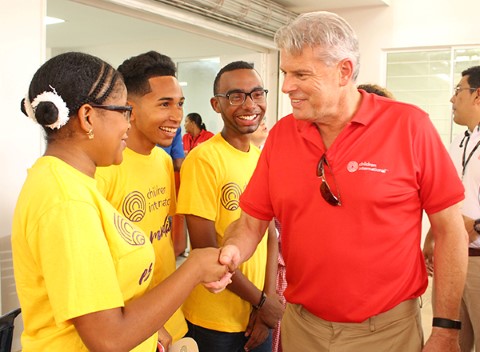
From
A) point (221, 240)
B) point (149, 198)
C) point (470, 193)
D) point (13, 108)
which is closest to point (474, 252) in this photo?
point (470, 193)

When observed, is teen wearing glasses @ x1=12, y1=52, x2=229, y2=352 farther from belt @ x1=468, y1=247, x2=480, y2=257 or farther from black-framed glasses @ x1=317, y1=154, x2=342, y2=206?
belt @ x1=468, y1=247, x2=480, y2=257

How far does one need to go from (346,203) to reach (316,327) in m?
0.45

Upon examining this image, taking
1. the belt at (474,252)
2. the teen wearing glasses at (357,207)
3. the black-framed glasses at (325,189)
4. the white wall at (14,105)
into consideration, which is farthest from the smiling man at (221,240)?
the white wall at (14,105)

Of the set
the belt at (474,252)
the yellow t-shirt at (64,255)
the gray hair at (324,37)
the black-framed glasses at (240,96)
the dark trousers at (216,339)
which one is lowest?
the dark trousers at (216,339)

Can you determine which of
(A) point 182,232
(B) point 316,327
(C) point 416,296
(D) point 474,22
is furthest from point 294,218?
(D) point 474,22

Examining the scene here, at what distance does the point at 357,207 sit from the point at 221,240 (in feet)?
2.35

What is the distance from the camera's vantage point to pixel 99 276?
112 centimetres

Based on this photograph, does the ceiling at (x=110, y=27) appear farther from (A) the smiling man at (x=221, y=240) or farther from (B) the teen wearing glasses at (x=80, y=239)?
(B) the teen wearing glasses at (x=80, y=239)

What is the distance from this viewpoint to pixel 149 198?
1822mm

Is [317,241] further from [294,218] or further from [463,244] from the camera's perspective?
[463,244]

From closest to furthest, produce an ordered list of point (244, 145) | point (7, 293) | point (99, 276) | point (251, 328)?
point (99, 276) → point (251, 328) → point (244, 145) → point (7, 293)

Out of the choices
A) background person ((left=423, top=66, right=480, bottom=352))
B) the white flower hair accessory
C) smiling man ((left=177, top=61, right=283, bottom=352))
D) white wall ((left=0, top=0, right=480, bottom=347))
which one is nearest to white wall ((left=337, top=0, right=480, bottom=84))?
background person ((left=423, top=66, right=480, bottom=352))

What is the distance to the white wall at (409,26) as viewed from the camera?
6078 millimetres

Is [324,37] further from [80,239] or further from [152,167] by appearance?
[80,239]
